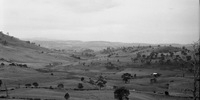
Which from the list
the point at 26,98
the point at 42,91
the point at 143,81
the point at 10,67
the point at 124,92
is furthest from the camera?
the point at 10,67

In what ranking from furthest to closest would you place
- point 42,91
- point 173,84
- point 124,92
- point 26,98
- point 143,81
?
1. point 143,81
2. point 173,84
3. point 42,91
4. point 124,92
5. point 26,98

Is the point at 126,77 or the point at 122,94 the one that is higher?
the point at 122,94

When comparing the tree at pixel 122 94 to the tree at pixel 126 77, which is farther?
the tree at pixel 126 77

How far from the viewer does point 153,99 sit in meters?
108

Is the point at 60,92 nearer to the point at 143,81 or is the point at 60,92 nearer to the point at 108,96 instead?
the point at 108,96

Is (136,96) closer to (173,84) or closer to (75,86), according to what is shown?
(75,86)

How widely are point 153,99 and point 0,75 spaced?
9540cm

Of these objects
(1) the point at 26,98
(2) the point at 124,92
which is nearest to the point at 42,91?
(1) the point at 26,98

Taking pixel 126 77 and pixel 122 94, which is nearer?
pixel 122 94

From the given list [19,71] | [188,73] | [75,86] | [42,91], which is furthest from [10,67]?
[188,73]

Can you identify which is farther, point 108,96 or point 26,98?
point 108,96

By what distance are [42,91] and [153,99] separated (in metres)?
45.2

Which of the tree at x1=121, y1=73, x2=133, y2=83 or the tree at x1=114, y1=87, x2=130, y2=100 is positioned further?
the tree at x1=121, y1=73, x2=133, y2=83

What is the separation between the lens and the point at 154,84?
164m
